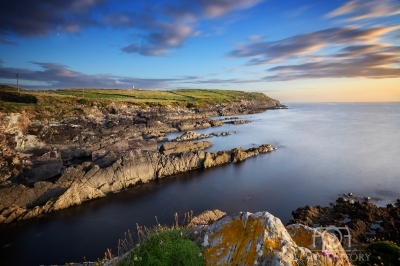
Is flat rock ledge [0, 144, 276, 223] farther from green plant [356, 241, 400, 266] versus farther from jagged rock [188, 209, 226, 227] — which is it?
green plant [356, 241, 400, 266]

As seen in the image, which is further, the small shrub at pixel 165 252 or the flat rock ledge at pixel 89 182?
the flat rock ledge at pixel 89 182

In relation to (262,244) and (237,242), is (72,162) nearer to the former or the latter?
(237,242)

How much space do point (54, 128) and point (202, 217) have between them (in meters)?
36.8

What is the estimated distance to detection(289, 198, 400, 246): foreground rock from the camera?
15.8 m

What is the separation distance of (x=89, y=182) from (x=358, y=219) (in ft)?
77.0

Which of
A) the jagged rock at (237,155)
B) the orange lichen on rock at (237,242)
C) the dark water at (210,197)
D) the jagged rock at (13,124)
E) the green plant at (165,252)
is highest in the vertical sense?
the orange lichen on rock at (237,242)

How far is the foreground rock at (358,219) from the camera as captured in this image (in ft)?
51.9

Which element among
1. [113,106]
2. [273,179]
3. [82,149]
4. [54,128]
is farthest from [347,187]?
[113,106]

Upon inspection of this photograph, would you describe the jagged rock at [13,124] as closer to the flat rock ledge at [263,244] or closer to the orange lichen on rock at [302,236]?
the flat rock ledge at [263,244]

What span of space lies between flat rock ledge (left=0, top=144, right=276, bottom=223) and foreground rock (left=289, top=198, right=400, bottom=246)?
16206 mm

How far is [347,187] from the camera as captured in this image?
26562 millimetres

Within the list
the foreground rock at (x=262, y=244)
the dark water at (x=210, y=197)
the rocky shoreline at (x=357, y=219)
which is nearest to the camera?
the foreground rock at (x=262, y=244)

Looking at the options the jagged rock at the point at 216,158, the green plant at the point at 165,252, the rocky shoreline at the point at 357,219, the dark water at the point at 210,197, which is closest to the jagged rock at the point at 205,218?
the dark water at the point at 210,197

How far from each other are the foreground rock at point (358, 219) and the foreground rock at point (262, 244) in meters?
12.3
